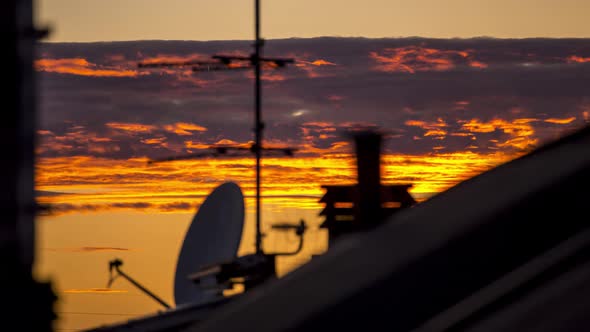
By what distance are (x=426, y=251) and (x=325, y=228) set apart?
1333cm

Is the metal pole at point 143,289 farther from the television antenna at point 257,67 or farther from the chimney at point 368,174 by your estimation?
the chimney at point 368,174

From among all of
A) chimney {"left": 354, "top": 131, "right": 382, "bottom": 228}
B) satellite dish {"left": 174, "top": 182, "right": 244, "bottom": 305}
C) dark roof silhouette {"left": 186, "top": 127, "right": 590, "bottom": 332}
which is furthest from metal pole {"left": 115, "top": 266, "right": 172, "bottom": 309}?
dark roof silhouette {"left": 186, "top": 127, "right": 590, "bottom": 332}

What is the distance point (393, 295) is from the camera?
2.67 metres

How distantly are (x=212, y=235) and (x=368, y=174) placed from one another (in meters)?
14.9

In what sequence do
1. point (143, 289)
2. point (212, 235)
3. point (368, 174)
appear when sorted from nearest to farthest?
point (368, 174) < point (212, 235) < point (143, 289)

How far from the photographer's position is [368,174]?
6.68 m

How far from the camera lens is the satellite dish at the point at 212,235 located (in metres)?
20.5

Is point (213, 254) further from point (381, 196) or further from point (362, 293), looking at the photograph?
point (362, 293)

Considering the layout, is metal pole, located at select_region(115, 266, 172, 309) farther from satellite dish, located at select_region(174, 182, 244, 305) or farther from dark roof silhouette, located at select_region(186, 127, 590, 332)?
dark roof silhouette, located at select_region(186, 127, 590, 332)

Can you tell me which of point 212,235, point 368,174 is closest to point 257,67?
point 212,235

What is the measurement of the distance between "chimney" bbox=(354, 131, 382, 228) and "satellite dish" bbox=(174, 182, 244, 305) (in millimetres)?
12282

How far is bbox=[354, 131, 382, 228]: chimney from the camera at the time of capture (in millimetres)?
6199

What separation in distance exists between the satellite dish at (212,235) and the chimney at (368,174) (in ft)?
40.3

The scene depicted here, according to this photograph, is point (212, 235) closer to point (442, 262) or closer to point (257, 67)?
point (257, 67)
